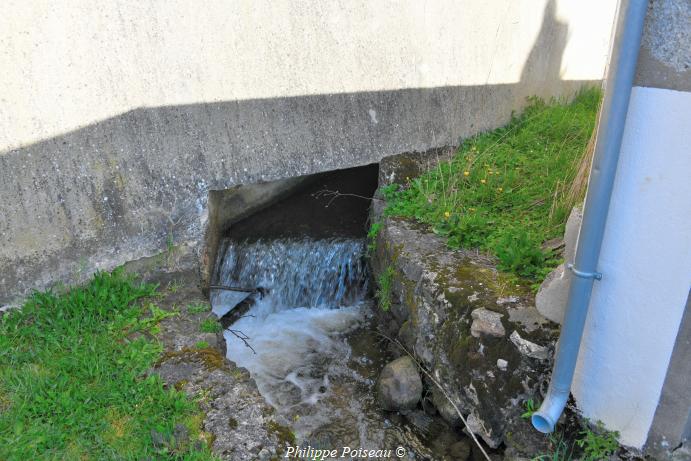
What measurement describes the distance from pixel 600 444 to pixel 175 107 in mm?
3699

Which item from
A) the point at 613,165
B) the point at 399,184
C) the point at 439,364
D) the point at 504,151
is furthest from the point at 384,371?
the point at 504,151

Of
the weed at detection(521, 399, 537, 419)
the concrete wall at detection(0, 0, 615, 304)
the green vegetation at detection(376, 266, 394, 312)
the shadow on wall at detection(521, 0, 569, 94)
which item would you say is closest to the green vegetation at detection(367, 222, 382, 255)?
the green vegetation at detection(376, 266, 394, 312)

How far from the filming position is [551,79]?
25.5ft

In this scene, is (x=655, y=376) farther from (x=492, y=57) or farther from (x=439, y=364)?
(x=492, y=57)

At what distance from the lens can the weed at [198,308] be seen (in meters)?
4.09

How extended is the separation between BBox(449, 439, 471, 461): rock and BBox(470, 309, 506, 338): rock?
806mm

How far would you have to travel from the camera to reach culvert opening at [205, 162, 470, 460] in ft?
12.7

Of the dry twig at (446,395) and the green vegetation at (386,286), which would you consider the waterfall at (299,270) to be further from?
the dry twig at (446,395)

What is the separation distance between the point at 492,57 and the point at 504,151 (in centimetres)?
130

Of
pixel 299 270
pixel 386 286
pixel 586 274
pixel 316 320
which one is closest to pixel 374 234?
pixel 386 286

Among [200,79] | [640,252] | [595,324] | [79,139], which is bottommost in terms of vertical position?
[595,324]

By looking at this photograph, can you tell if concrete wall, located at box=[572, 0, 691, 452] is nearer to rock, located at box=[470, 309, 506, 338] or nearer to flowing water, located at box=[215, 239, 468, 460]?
rock, located at box=[470, 309, 506, 338]

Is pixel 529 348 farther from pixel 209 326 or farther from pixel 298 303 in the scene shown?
pixel 298 303

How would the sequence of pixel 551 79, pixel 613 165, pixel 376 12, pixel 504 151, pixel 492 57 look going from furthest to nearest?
pixel 551 79 < pixel 492 57 < pixel 504 151 < pixel 376 12 < pixel 613 165
